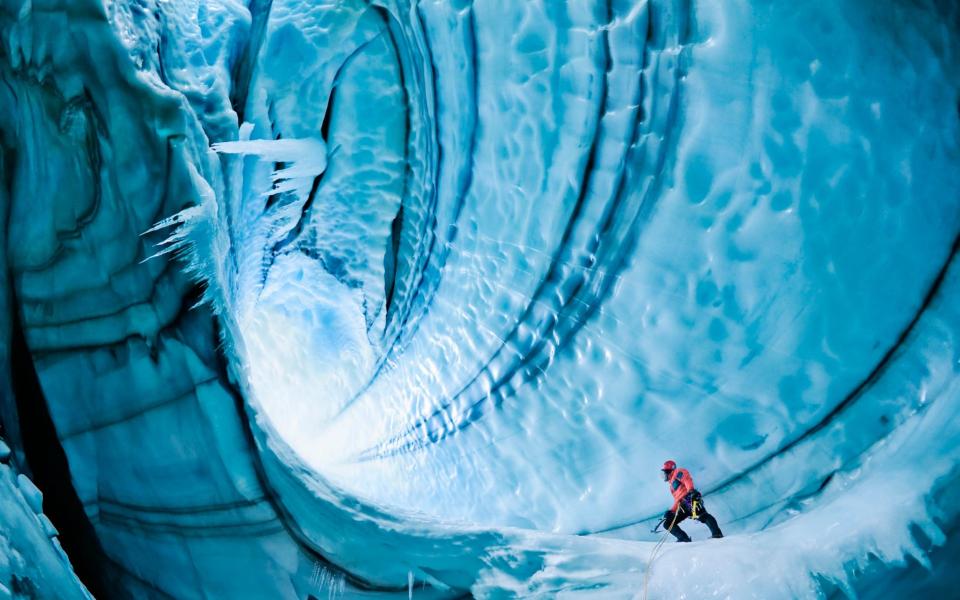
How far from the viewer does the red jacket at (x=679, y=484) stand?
0.95m

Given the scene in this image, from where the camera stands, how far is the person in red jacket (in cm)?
93

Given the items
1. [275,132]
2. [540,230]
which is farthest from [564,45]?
[275,132]

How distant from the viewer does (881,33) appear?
94cm

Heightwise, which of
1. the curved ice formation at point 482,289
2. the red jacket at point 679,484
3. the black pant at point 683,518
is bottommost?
the black pant at point 683,518

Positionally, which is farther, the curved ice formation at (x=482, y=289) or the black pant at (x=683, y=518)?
the black pant at (x=683, y=518)

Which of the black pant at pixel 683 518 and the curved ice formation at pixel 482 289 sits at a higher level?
the curved ice formation at pixel 482 289

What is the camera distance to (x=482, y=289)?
1.25 m

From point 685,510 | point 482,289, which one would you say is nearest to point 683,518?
point 685,510

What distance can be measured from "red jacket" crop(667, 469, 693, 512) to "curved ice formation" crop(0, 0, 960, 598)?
0.05 metres

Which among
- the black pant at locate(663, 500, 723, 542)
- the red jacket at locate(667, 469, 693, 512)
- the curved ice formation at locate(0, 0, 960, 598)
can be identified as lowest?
the black pant at locate(663, 500, 723, 542)

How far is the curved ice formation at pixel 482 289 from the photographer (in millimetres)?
760

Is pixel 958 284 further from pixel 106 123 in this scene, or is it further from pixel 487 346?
pixel 106 123

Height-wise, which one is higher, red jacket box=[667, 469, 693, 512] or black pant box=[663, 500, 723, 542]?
red jacket box=[667, 469, 693, 512]

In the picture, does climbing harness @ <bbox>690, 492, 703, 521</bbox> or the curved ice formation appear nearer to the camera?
the curved ice formation
